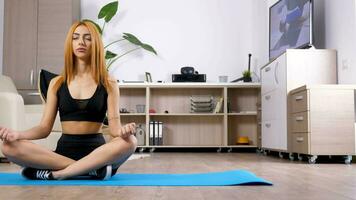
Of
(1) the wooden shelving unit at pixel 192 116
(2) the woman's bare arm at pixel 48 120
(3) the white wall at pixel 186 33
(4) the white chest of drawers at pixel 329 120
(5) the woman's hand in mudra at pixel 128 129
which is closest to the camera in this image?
(5) the woman's hand in mudra at pixel 128 129

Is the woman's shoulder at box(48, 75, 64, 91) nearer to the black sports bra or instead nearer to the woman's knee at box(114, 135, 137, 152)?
the black sports bra

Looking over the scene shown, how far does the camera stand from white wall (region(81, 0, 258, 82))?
6.27 meters

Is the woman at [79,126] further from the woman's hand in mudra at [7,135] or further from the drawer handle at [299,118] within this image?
the drawer handle at [299,118]

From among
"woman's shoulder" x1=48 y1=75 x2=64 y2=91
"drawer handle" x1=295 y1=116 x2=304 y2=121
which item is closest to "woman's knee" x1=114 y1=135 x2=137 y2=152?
"woman's shoulder" x1=48 y1=75 x2=64 y2=91

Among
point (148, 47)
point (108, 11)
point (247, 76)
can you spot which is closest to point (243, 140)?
point (247, 76)

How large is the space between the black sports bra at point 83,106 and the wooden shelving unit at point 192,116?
154 inches

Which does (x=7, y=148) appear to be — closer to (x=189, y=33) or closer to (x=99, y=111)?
(x=99, y=111)

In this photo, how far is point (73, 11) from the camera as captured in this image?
602 cm

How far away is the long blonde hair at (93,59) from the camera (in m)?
2.13

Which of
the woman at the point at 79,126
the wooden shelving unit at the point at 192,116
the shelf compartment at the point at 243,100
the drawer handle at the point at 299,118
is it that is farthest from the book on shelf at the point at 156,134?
the woman at the point at 79,126

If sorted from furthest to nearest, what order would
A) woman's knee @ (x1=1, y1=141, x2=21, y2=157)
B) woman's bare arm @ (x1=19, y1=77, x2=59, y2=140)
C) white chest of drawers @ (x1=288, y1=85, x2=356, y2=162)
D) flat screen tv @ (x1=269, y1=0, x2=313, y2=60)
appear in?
flat screen tv @ (x1=269, y1=0, x2=313, y2=60), white chest of drawers @ (x1=288, y1=85, x2=356, y2=162), woman's bare arm @ (x1=19, y1=77, x2=59, y2=140), woman's knee @ (x1=1, y1=141, x2=21, y2=157)

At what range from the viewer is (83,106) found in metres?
2.09

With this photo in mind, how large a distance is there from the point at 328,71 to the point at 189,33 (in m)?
2.58

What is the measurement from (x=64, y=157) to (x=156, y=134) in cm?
390
